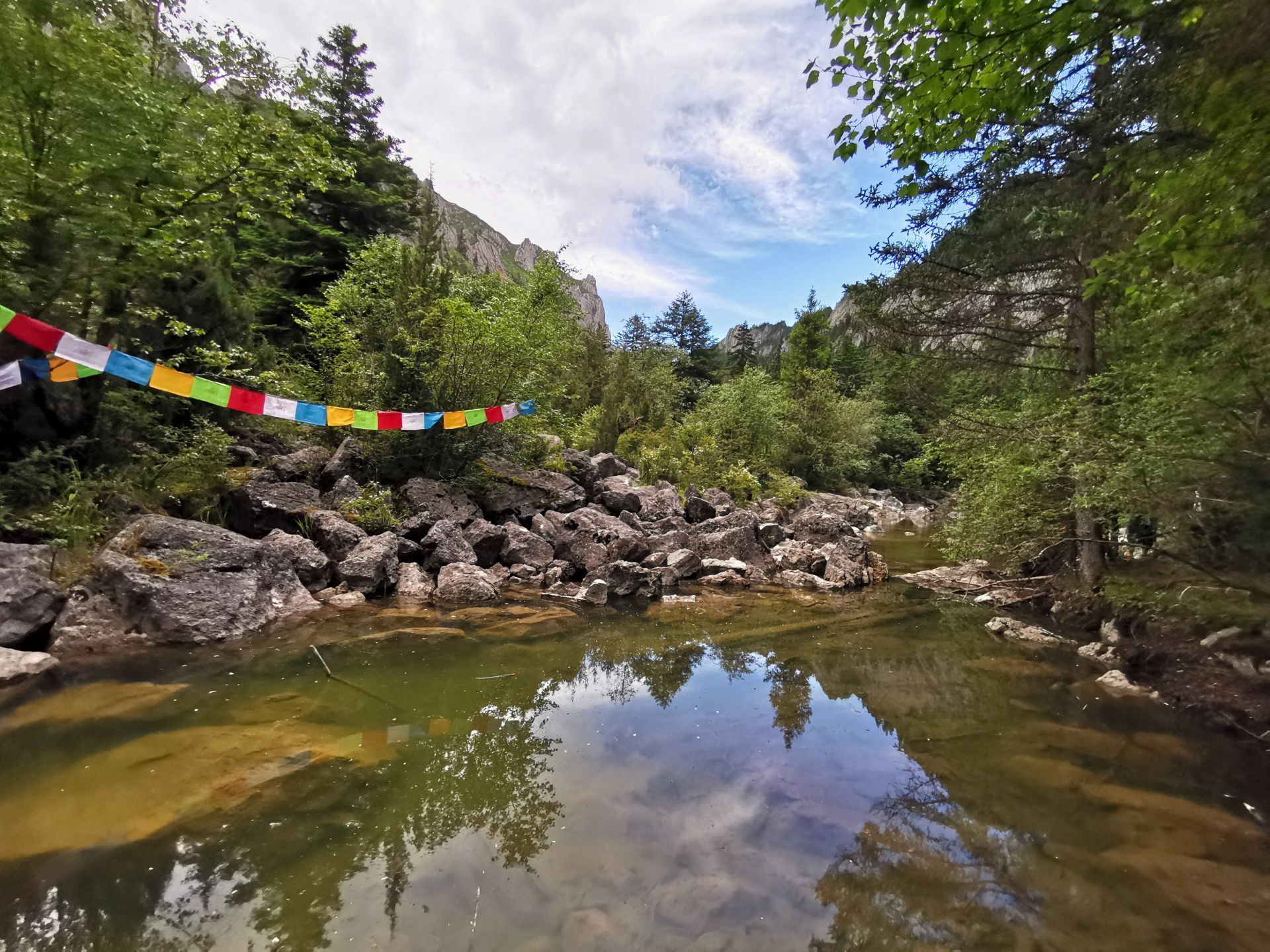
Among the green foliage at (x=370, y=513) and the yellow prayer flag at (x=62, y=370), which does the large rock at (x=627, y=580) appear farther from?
the yellow prayer flag at (x=62, y=370)

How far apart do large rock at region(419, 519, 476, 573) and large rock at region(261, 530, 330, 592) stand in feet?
4.95

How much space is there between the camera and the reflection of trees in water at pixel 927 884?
2.58 m

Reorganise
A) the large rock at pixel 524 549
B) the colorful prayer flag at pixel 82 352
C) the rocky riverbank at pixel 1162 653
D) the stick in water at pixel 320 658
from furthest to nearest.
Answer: the large rock at pixel 524 549 < the colorful prayer flag at pixel 82 352 < the stick in water at pixel 320 658 < the rocky riverbank at pixel 1162 653

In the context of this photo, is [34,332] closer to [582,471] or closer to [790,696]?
[790,696]

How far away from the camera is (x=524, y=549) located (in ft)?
33.6

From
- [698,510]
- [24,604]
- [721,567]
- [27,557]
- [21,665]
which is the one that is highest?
[698,510]

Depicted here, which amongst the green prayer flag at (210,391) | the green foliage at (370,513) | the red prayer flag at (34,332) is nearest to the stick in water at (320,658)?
the green foliage at (370,513)

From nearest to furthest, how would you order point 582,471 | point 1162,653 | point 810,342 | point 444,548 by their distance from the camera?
point 1162,653, point 444,548, point 582,471, point 810,342

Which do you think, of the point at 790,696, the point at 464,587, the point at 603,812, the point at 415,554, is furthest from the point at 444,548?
the point at 603,812

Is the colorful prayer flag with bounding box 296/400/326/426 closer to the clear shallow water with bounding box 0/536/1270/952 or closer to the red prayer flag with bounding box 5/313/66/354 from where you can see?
the red prayer flag with bounding box 5/313/66/354

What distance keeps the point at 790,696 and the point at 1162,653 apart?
4.23 m

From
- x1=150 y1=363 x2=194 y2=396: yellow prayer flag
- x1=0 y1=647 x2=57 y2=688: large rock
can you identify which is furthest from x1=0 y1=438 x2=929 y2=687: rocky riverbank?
x1=150 y1=363 x2=194 y2=396: yellow prayer flag

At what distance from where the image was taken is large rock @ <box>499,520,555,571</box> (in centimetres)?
1015

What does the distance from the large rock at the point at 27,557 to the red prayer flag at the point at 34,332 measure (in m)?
2.01
